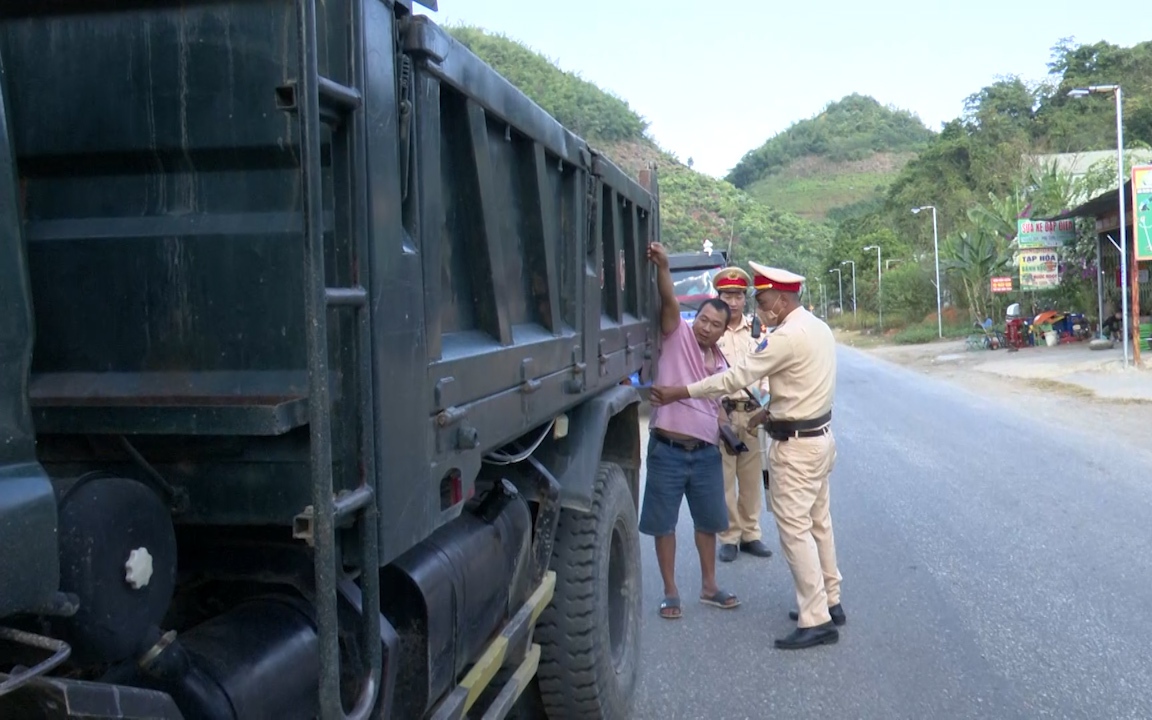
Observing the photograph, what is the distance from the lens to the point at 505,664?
3.35m

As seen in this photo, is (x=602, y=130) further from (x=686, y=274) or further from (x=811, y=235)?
(x=686, y=274)

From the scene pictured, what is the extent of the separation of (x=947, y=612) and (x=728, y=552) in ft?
5.72

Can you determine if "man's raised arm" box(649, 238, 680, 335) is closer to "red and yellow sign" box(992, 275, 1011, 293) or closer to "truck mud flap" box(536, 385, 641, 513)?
"truck mud flap" box(536, 385, 641, 513)

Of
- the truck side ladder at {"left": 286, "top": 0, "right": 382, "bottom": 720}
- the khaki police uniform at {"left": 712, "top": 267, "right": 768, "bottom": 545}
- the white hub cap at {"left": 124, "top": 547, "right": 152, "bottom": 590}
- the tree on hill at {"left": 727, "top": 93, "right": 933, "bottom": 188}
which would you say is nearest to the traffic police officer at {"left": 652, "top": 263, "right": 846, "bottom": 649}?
the khaki police uniform at {"left": 712, "top": 267, "right": 768, "bottom": 545}

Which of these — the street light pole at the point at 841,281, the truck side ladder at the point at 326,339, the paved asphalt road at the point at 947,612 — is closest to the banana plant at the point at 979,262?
the paved asphalt road at the point at 947,612

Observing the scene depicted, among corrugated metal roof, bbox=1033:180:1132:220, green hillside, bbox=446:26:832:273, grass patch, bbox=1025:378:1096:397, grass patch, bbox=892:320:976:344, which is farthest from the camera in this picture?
green hillside, bbox=446:26:832:273

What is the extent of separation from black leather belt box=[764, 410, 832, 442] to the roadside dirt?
740cm

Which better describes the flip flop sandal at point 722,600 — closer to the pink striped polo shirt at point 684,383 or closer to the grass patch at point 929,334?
the pink striped polo shirt at point 684,383

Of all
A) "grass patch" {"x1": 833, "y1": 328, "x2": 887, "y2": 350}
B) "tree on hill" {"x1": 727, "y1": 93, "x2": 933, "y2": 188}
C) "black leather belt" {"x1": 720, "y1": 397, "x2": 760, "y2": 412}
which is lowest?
"grass patch" {"x1": 833, "y1": 328, "x2": 887, "y2": 350}

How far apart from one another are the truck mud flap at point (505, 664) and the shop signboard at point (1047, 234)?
30828 millimetres

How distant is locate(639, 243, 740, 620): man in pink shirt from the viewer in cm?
587

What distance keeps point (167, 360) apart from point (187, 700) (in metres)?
0.71

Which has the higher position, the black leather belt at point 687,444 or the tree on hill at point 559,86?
the tree on hill at point 559,86

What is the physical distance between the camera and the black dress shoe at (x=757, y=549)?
735cm
